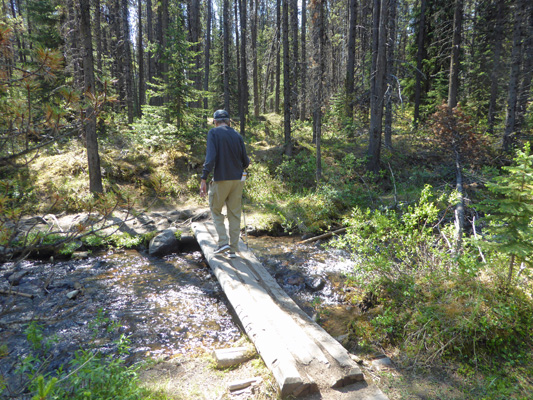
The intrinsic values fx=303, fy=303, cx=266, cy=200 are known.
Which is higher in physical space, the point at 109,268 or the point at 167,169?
the point at 167,169

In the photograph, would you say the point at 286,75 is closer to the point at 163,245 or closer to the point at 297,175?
the point at 297,175

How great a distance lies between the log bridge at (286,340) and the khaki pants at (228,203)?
848 millimetres

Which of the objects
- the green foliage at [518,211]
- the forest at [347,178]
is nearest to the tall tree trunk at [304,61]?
the forest at [347,178]

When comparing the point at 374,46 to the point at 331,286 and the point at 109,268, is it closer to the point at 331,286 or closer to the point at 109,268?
the point at 331,286

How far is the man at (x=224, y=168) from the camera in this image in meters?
5.48

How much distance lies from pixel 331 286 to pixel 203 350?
2.97 meters

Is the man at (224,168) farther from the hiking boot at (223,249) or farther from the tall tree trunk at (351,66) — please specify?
the tall tree trunk at (351,66)

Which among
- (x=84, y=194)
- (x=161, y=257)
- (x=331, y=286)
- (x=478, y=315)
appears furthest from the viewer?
(x=84, y=194)

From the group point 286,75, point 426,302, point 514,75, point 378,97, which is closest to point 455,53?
point 514,75

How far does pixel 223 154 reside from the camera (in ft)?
18.1

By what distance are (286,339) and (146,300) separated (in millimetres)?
3201

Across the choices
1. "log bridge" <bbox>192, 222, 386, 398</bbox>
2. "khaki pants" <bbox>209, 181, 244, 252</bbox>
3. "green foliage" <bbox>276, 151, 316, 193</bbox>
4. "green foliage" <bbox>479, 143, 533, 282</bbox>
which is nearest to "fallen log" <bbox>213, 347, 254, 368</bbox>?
"log bridge" <bbox>192, 222, 386, 398</bbox>

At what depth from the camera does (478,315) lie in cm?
363

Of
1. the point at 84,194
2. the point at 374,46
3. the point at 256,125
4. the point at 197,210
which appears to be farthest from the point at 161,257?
the point at 256,125
